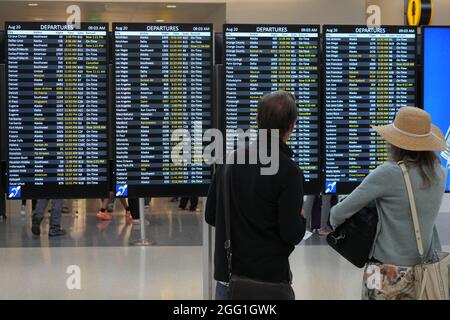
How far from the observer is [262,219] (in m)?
2.98

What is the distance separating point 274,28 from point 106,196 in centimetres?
161

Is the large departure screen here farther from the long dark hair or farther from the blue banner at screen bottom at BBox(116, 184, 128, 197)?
the blue banner at screen bottom at BBox(116, 184, 128, 197)

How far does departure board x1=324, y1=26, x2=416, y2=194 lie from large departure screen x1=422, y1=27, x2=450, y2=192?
3.5 inches

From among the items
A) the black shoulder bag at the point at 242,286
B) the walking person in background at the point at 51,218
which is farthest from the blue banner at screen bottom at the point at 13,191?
the walking person in background at the point at 51,218

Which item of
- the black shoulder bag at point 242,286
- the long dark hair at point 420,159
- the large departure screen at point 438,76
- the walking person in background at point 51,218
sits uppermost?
the large departure screen at point 438,76

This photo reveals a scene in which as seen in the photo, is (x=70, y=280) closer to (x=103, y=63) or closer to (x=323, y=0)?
(x=103, y=63)

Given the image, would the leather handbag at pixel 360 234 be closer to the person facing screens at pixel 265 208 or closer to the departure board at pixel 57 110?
the person facing screens at pixel 265 208

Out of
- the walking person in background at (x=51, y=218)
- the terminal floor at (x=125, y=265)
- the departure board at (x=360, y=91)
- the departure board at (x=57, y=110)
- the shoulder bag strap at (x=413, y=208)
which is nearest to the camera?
the shoulder bag strap at (x=413, y=208)

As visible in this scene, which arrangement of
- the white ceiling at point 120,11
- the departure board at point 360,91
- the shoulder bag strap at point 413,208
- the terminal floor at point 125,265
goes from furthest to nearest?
the white ceiling at point 120,11 < the terminal floor at point 125,265 < the departure board at point 360,91 < the shoulder bag strap at point 413,208

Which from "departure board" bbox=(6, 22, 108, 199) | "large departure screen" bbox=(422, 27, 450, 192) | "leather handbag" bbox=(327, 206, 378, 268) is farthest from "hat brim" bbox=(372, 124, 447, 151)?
"departure board" bbox=(6, 22, 108, 199)

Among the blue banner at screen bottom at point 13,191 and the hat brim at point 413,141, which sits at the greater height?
the hat brim at point 413,141

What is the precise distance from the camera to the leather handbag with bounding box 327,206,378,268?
3234mm

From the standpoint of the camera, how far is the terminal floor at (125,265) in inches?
238

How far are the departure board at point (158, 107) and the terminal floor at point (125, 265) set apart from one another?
151cm
